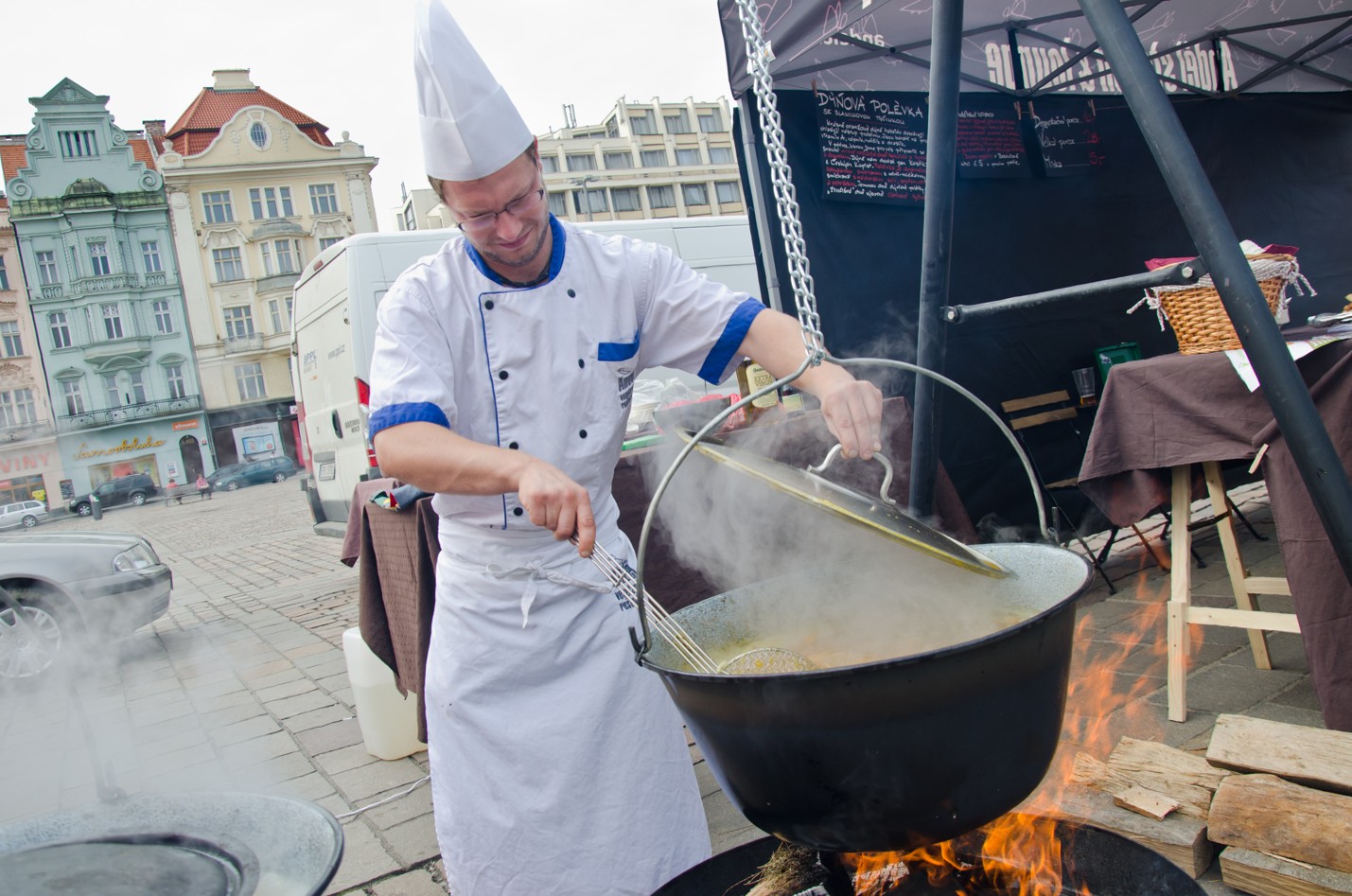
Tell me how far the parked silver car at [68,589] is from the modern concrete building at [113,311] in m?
35.8

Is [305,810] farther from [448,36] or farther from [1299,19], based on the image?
[1299,19]

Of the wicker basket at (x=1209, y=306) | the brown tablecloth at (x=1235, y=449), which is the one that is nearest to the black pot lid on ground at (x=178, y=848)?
the brown tablecloth at (x=1235, y=449)

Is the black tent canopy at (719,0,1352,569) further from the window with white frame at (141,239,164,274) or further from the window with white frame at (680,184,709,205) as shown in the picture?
the window with white frame at (680,184,709,205)

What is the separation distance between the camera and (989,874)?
1.53m

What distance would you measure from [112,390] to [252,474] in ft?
42.0

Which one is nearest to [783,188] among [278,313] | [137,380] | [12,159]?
[12,159]

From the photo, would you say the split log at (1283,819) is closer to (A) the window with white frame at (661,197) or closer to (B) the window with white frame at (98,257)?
(B) the window with white frame at (98,257)

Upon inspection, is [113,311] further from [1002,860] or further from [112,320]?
[1002,860]

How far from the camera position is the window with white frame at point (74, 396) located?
1555 inches

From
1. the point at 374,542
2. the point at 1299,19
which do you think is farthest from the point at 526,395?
the point at 1299,19

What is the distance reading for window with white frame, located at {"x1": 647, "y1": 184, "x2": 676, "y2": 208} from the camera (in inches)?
2798

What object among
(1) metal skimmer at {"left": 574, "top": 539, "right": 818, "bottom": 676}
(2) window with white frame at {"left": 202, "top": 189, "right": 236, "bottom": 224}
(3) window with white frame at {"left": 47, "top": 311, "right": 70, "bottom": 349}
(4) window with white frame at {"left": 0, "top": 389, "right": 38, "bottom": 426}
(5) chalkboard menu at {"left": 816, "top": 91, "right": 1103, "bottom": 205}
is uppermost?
(2) window with white frame at {"left": 202, "top": 189, "right": 236, "bottom": 224}

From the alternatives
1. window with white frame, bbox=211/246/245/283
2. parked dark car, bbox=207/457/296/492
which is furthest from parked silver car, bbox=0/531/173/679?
window with white frame, bbox=211/246/245/283

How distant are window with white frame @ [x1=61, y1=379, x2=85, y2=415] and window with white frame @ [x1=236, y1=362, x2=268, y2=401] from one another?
658cm
